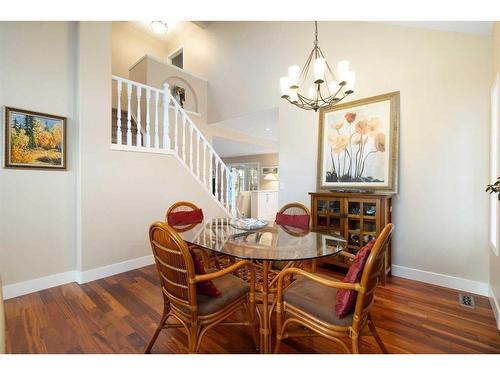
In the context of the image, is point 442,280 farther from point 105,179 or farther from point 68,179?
point 68,179

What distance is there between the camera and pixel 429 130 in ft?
8.42

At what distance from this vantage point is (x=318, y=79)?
183 cm

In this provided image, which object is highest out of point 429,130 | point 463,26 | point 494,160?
point 463,26

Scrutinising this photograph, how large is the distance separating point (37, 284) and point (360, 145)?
3.94m

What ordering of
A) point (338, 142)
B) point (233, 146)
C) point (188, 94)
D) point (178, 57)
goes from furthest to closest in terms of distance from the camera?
point (233, 146), point (178, 57), point (188, 94), point (338, 142)

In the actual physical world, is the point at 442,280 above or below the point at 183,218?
below

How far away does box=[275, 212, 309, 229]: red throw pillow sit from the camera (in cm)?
237

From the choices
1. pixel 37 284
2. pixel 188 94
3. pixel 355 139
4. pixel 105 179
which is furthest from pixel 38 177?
pixel 355 139

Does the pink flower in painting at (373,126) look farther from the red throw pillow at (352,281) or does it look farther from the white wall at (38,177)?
the white wall at (38,177)

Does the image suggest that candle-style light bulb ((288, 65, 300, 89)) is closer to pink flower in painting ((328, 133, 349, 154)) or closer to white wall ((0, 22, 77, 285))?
pink flower in painting ((328, 133, 349, 154))

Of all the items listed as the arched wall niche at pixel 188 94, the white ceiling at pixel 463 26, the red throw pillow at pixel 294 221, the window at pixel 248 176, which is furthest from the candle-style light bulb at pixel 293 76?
the window at pixel 248 176
